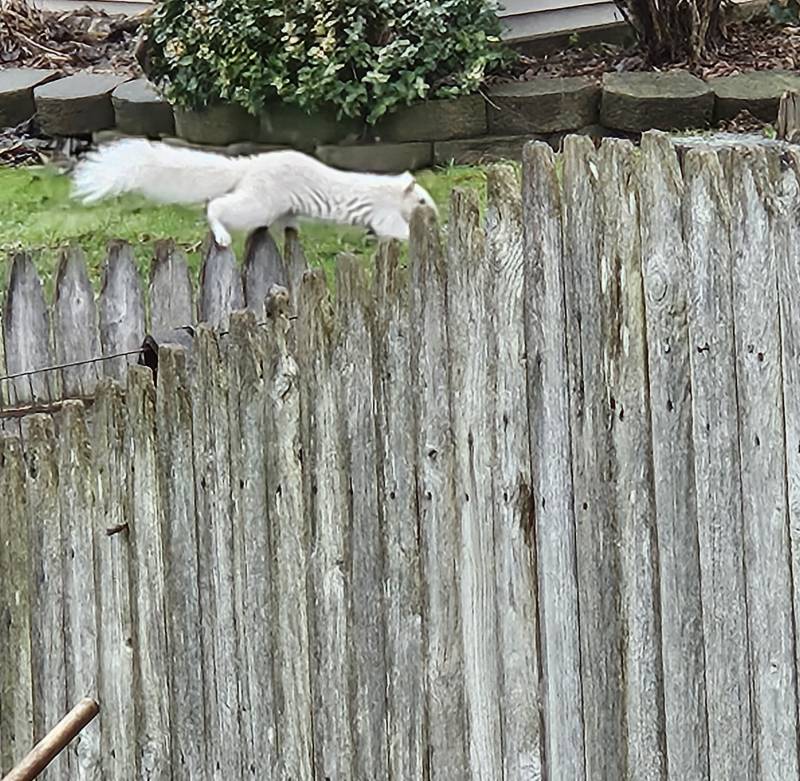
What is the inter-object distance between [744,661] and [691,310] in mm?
612

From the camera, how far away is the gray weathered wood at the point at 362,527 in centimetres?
A: 273

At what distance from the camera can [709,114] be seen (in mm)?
6621

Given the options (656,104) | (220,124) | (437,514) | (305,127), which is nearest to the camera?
(437,514)

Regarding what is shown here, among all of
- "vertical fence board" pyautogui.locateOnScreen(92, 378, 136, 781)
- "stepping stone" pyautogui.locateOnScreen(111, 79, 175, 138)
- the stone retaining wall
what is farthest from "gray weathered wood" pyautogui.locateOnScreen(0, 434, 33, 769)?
"stepping stone" pyautogui.locateOnScreen(111, 79, 175, 138)

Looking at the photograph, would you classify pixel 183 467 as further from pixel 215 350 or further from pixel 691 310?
pixel 691 310

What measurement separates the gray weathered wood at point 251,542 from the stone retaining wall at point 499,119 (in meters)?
4.06

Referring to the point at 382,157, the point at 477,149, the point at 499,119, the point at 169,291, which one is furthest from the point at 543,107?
the point at 169,291

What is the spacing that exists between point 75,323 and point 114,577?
2.16 ft

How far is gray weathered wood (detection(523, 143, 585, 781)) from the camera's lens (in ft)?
8.46

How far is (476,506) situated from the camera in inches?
106

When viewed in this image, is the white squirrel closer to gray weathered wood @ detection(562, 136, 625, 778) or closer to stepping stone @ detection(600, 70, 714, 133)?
gray weathered wood @ detection(562, 136, 625, 778)

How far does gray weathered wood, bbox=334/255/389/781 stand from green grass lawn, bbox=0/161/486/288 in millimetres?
2761

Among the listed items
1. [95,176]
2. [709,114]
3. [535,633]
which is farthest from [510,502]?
[709,114]

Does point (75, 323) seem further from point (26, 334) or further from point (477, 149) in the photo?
point (477, 149)
